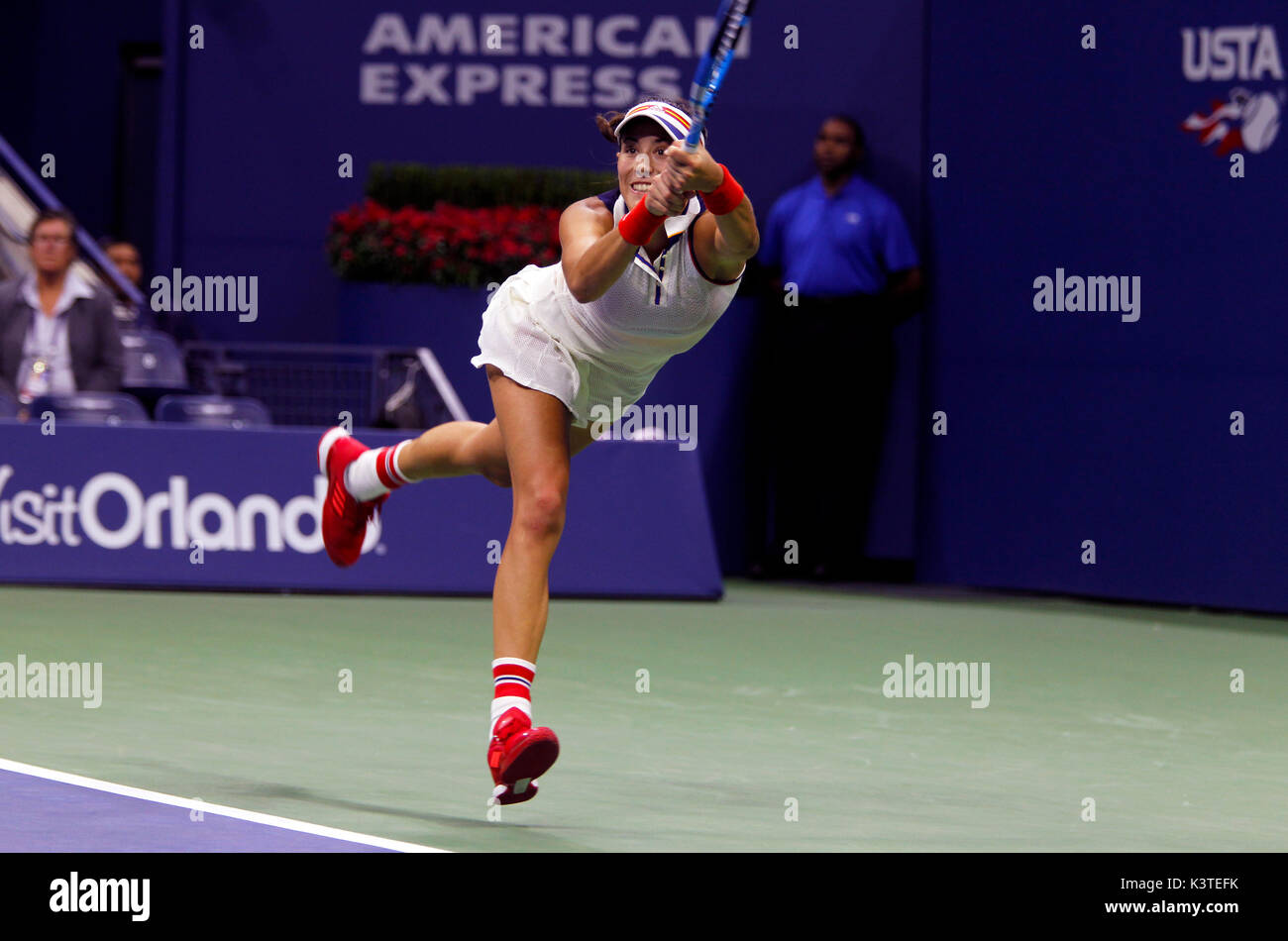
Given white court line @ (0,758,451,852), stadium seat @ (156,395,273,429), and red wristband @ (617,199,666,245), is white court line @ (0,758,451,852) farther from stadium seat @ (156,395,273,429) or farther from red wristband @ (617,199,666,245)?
stadium seat @ (156,395,273,429)

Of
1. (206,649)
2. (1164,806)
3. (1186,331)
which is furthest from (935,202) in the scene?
(1164,806)

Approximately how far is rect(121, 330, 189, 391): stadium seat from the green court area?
81.3 inches

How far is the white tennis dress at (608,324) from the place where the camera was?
548 centimetres

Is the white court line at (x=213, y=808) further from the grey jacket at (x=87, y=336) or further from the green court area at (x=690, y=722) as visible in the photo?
the grey jacket at (x=87, y=336)

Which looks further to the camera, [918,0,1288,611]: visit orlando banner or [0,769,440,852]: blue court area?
[918,0,1288,611]: visit orlando banner

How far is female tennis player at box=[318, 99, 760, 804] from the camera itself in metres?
5.04

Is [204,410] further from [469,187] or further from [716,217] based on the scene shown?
[716,217]

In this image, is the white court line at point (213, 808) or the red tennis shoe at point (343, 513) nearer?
the white court line at point (213, 808)

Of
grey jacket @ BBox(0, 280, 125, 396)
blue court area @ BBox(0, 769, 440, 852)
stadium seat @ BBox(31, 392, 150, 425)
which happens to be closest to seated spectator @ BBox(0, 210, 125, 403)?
grey jacket @ BBox(0, 280, 125, 396)

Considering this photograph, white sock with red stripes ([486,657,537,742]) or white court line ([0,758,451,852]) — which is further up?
white sock with red stripes ([486,657,537,742])

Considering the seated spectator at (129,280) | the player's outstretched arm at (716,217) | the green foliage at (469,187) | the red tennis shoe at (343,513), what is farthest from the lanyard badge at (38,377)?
the player's outstretched arm at (716,217)

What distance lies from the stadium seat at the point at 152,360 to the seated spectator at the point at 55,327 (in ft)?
2.96
